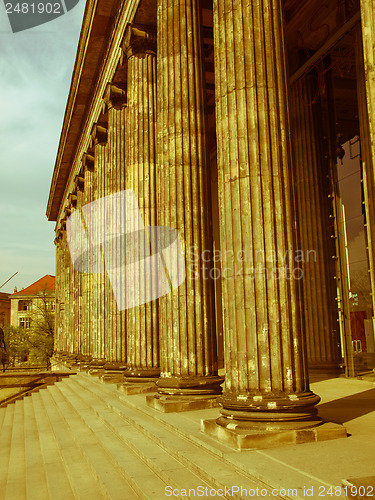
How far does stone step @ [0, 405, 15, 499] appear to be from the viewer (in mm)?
8848

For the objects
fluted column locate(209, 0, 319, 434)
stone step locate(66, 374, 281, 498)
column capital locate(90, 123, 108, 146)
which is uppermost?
column capital locate(90, 123, 108, 146)

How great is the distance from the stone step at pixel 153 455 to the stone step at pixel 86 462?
16.0 inches

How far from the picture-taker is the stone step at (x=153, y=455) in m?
6.13

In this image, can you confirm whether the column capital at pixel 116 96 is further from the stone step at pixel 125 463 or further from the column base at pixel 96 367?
the stone step at pixel 125 463

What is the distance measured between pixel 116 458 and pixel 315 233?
11469 mm

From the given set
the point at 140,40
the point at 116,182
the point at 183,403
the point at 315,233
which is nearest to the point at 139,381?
the point at 183,403

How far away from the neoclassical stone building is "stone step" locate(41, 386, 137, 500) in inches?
62.4

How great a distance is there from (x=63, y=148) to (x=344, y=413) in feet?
102

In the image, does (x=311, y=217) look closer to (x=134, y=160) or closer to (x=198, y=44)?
(x=134, y=160)

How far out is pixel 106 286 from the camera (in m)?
20.3

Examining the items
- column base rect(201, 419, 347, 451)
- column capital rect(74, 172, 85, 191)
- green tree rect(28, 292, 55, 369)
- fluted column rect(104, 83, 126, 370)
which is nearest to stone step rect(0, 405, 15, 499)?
fluted column rect(104, 83, 126, 370)

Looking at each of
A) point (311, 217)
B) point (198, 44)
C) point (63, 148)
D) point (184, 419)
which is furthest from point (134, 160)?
point (63, 148)

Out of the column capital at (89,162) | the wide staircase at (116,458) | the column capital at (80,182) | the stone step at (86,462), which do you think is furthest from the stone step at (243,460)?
the column capital at (80,182)

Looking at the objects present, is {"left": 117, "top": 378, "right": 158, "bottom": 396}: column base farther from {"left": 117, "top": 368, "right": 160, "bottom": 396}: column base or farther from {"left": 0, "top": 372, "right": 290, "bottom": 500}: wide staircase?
{"left": 0, "top": 372, "right": 290, "bottom": 500}: wide staircase
